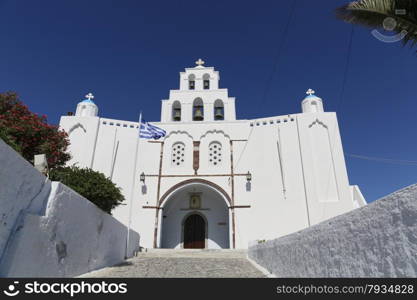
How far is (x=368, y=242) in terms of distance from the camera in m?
2.46

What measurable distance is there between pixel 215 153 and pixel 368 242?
517 inches

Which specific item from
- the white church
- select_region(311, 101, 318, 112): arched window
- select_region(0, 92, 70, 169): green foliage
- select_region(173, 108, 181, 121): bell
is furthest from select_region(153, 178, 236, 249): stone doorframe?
select_region(311, 101, 318, 112): arched window

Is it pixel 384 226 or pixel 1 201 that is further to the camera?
pixel 1 201

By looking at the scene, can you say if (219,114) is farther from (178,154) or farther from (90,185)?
(90,185)

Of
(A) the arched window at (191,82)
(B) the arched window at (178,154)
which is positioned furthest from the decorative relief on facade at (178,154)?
(A) the arched window at (191,82)

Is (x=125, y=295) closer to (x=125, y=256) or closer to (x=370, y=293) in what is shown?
(x=370, y=293)

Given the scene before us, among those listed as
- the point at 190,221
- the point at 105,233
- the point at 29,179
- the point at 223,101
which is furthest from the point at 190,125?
the point at 29,179

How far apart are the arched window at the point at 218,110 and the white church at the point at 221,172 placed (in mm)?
161

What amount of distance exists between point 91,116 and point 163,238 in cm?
815

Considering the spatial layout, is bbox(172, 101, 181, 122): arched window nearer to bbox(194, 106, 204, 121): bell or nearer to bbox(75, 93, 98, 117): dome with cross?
bbox(194, 106, 204, 121): bell

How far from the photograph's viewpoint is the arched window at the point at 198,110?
16.8 metres

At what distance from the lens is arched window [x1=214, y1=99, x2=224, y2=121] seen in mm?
16703

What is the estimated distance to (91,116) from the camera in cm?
1573

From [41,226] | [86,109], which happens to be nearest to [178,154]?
[86,109]
